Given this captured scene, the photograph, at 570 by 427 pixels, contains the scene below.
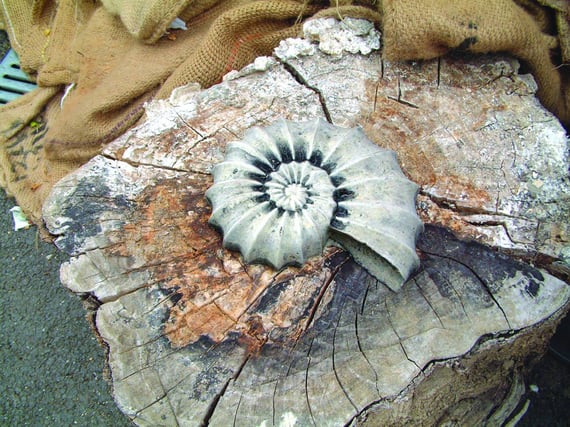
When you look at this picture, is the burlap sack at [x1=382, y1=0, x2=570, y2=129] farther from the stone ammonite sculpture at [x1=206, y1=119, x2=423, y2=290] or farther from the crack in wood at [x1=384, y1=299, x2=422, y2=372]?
the crack in wood at [x1=384, y1=299, x2=422, y2=372]

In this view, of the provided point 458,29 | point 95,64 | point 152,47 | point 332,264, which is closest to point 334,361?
point 332,264

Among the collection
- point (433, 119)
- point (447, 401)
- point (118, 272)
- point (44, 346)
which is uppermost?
point (433, 119)

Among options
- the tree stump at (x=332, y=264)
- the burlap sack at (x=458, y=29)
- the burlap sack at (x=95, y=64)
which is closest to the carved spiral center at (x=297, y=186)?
the tree stump at (x=332, y=264)

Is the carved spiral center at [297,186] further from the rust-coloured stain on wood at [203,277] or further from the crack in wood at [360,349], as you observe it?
the crack in wood at [360,349]

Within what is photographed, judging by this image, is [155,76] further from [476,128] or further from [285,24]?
[476,128]

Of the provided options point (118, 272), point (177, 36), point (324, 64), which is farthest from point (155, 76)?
point (118, 272)

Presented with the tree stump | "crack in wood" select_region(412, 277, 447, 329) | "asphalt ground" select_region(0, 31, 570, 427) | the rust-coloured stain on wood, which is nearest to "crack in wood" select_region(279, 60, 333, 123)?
the tree stump
